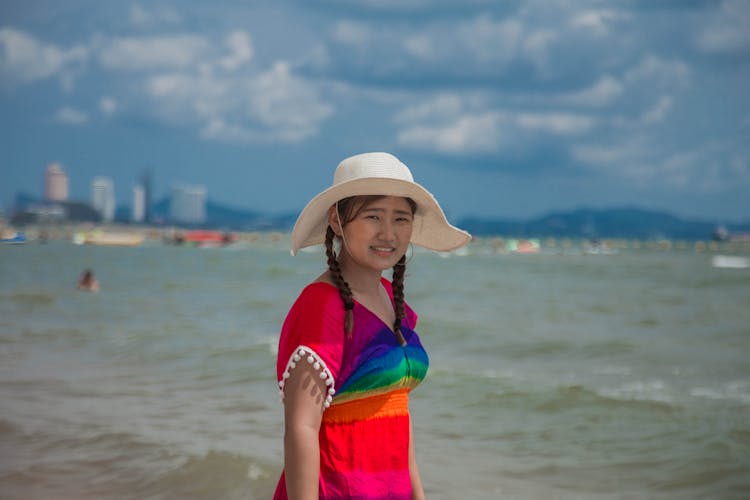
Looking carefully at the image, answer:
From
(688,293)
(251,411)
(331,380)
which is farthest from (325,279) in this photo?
(688,293)

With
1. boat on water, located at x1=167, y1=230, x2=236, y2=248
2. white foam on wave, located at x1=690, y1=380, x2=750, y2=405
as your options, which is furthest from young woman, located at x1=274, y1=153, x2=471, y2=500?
boat on water, located at x1=167, y1=230, x2=236, y2=248

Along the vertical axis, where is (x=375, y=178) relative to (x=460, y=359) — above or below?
above

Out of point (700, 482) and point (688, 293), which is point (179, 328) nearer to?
point (700, 482)

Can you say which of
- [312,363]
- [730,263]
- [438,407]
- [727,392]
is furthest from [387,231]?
[730,263]

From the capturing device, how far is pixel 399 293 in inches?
102

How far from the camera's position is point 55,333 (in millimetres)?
15391

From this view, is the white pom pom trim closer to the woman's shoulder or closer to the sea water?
the woman's shoulder

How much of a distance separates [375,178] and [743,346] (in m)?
15.6

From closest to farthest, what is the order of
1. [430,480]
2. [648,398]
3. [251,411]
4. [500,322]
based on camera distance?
[430,480], [251,411], [648,398], [500,322]

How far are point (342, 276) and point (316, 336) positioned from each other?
21cm

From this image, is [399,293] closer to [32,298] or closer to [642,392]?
[642,392]

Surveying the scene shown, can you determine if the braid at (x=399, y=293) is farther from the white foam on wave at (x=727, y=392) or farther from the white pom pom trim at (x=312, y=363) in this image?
the white foam on wave at (x=727, y=392)

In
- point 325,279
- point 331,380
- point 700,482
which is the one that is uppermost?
point 325,279

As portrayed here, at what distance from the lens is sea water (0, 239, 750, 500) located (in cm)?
675
